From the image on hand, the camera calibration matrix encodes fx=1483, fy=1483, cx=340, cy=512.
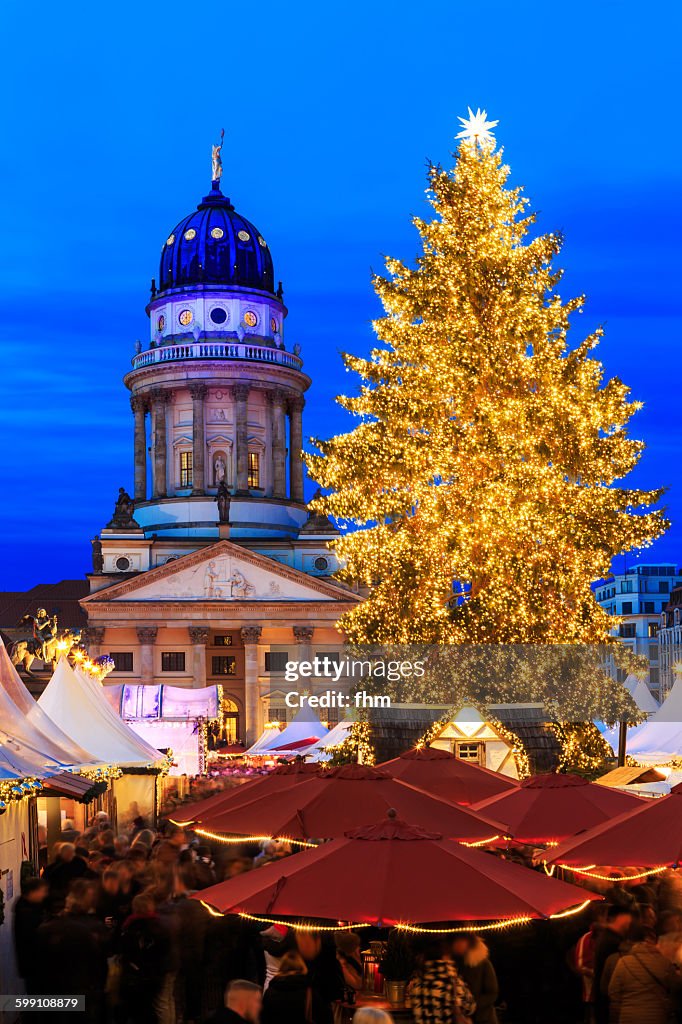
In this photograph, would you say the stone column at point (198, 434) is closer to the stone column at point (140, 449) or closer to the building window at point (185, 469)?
the building window at point (185, 469)

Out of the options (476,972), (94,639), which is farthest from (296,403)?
(476,972)

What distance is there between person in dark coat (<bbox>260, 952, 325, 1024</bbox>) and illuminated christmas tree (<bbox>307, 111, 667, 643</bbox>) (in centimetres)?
Result: 1668

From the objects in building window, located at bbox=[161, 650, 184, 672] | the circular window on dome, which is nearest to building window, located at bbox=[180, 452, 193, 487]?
the circular window on dome

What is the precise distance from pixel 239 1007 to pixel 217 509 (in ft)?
291

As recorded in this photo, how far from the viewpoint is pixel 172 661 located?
3607 inches

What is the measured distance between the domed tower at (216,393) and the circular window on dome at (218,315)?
7 centimetres

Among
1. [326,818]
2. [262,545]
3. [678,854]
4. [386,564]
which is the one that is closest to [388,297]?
[386,564]

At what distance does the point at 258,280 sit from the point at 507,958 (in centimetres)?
9210

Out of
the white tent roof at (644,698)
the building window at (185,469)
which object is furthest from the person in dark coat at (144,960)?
the building window at (185,469)

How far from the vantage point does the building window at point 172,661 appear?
91.4 m

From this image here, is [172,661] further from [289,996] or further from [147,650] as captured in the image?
[289,996]

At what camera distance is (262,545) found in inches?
3765

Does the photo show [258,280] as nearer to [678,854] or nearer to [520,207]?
[520,207]

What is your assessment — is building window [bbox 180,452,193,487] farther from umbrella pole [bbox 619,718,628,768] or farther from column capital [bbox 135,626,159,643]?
umbrella pole [bbox 619,718,628,768]
